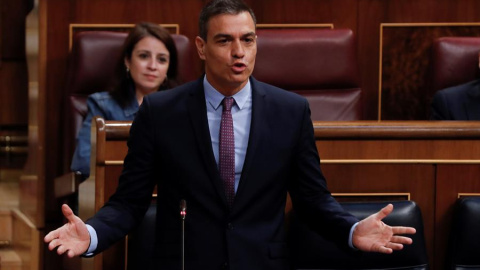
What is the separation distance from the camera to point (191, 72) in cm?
145

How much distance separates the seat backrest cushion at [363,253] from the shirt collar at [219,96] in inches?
7.6

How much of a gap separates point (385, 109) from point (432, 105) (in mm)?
191

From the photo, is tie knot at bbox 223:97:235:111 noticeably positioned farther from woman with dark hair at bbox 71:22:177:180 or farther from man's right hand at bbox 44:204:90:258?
woman with dark hair at bbox 71:22:177:180

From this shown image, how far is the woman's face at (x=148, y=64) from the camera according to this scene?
137 centimetres

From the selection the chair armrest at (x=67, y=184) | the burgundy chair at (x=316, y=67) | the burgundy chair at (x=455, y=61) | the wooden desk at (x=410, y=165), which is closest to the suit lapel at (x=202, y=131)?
the wooden desk at (x=410, y=165)

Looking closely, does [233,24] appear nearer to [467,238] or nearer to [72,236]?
[72,236]

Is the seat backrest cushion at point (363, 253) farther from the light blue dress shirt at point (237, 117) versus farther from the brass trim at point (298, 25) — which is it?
the brass trim at point (298, 25)

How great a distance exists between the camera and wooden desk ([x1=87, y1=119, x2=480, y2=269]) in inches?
40.6

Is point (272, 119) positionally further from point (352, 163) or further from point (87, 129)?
point (87, 129)

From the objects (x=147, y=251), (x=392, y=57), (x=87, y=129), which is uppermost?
(x=392, y=57)

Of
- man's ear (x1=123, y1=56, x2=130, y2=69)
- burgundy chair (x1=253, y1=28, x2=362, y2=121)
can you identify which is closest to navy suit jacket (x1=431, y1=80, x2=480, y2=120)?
burgundy chair (x1=253, y1=28, x2=362, y2=121)

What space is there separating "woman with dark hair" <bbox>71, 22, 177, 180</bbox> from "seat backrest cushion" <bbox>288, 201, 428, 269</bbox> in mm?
460

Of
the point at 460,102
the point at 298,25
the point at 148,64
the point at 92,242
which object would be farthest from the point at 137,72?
the point at 92,242

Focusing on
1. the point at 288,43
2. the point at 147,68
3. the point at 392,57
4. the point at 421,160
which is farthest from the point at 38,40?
the point at 421,160
